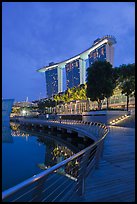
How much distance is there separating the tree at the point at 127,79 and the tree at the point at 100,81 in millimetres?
1514

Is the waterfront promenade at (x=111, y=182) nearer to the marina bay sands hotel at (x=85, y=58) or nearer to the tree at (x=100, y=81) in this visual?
the tree at (x=100, y=81)

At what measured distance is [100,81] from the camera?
137 feet

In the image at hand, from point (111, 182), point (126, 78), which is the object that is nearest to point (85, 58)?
point (126, 78)

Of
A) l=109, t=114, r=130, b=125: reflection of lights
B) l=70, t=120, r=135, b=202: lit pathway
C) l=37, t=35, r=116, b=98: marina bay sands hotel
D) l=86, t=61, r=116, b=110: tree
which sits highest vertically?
l=37, t=35, r=116, b=98: marina bay sands hotel

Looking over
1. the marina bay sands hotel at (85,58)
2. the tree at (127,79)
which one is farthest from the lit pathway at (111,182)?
the marina bay sands hotel at (85,58)

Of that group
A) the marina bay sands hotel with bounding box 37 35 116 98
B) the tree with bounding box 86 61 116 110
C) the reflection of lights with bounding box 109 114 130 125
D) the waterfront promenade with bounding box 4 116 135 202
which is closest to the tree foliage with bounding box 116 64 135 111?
the tree with bounding box 86 61 116 110

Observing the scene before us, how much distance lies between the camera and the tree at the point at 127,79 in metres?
40.5

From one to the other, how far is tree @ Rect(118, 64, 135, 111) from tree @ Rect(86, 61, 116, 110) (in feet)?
4.97

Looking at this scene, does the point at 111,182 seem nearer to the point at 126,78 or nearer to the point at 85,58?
the point at 126,78

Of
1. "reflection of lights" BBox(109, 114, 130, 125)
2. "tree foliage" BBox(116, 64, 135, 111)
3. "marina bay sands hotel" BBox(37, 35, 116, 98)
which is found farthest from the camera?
"marina bay sands hotel" BBox(37, 35, 116, 98)

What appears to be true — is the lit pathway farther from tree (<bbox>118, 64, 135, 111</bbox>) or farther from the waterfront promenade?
tree (<bbox>118, 64, 135, 111</bbox>)

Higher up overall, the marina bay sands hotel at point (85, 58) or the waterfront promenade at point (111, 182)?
the marina bay sands hotel at point (85, 58)

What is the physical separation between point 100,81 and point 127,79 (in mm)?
4510

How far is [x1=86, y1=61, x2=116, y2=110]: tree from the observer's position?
41.6 metres
